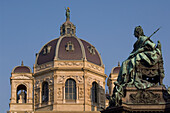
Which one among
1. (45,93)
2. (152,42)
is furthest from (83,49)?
(152,42)

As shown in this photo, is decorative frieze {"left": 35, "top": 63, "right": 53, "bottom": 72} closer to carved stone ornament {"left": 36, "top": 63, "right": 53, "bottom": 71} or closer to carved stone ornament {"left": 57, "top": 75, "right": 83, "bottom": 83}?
carved stone ornament {"left": 36, "top": 63, "right": 53, "bottom": 71}

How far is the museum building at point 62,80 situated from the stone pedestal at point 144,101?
5247 cm

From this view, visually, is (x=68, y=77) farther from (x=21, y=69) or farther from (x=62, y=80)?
(x=21, y=69)

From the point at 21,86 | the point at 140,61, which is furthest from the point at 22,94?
the point at 140,61

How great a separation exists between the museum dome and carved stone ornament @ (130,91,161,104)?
56210mm

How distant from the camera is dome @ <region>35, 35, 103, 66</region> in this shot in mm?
96625

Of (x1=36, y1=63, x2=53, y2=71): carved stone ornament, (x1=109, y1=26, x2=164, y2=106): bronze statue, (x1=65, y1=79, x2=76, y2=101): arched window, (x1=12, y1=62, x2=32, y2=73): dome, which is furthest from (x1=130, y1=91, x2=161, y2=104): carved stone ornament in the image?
(x1=12, y1=62, x2=32, y2=73): dome

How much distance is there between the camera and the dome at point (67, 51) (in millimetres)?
96625

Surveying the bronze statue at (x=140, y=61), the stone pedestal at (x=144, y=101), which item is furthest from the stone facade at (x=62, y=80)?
the stone pedestal at (x=144, y=101)

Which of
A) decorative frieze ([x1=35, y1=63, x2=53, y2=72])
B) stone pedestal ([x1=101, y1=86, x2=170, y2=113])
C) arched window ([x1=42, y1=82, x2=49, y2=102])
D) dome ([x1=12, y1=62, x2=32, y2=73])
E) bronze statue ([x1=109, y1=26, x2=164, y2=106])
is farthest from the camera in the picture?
dome ([x1=12, y1=62, x2=32, y2=73])

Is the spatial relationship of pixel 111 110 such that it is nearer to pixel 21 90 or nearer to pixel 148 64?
pixel 148 64

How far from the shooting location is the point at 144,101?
3991 cm

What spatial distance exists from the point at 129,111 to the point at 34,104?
187 ft

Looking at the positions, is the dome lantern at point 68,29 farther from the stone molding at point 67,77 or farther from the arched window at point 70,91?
the arched window at point 70,91
